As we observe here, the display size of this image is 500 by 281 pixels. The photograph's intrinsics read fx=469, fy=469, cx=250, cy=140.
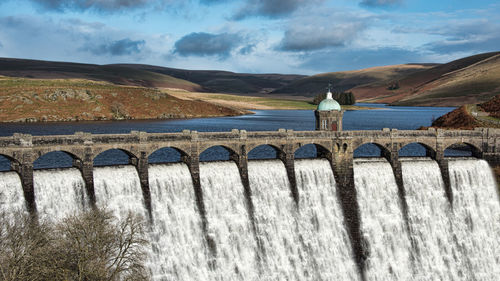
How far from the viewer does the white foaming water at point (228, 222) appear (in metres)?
62.2

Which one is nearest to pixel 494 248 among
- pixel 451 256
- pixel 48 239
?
pixel 451 256

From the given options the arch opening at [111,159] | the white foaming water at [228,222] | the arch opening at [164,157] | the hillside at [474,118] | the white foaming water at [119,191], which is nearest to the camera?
the white foaming water at [119,191]

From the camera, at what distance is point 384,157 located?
256 ft

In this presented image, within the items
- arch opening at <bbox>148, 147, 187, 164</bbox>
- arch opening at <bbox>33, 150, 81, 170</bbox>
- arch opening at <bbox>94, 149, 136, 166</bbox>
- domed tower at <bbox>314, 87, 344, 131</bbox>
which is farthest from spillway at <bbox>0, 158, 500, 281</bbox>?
arch opening at <bbox>94, 149, 136, 166</bbox>

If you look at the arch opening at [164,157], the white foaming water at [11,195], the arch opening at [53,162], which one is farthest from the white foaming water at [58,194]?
the arch opening at [164,157]

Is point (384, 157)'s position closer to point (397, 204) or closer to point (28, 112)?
point (397, 204)

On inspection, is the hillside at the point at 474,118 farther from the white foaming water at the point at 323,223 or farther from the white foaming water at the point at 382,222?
the white foaming water at the point at 323,223

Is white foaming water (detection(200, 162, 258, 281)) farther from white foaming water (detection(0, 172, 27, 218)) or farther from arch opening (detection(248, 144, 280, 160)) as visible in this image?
arch opening (detection(248, 144, 280, 160))

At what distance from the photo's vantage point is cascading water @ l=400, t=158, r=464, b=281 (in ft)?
234

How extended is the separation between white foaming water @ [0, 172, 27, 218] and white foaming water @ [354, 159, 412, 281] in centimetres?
4692

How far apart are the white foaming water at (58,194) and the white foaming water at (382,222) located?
40580mm

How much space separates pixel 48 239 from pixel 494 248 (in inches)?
2587

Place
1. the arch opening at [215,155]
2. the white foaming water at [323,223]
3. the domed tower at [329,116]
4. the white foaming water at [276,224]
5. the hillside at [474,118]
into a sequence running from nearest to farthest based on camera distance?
the white foaming water at [276,224] → the white foaming water at [323,223] → the domed tower at [329,116] → the arch opening at [215,155] → the hillside at [474,118]

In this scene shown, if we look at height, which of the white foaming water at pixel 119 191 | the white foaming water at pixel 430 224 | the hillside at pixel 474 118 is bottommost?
the white foaming water at pixel 430 224
